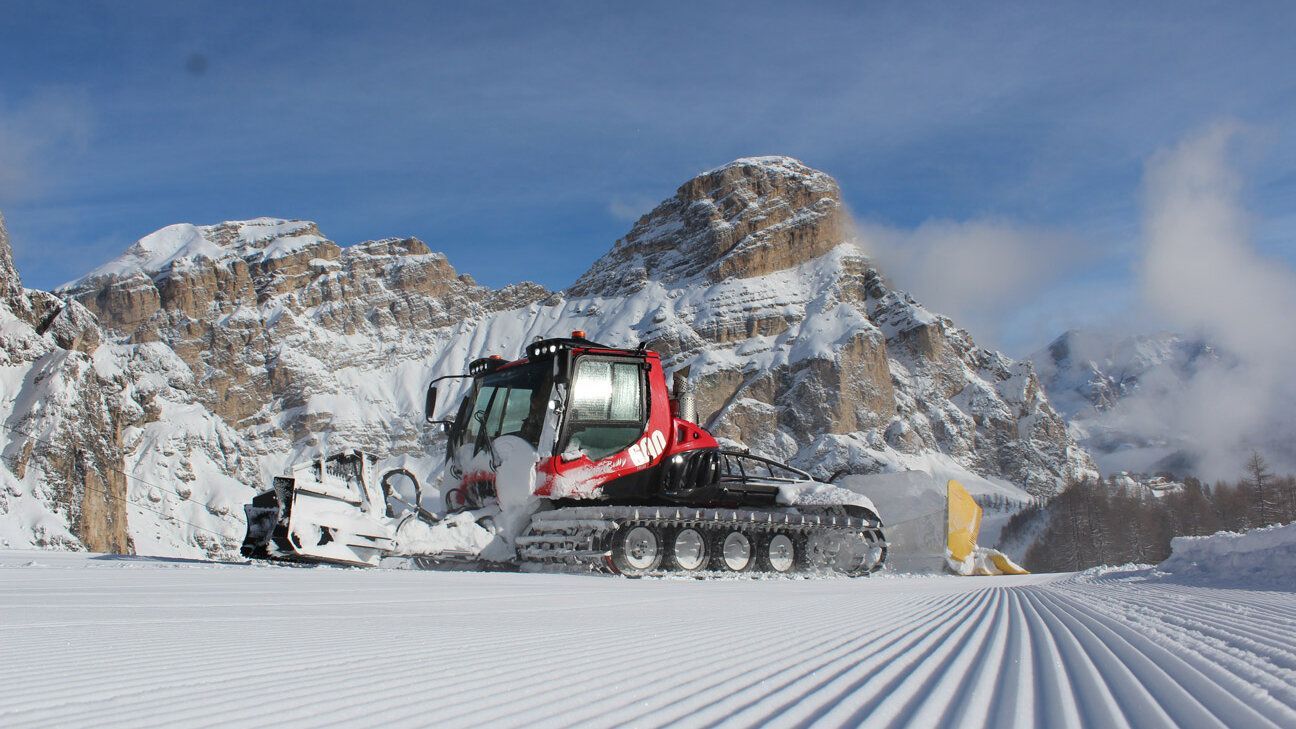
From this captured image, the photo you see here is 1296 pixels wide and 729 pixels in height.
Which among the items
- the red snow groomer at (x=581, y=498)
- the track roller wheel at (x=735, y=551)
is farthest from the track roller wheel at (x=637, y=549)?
the track roller wheel at (x=735, y=551)

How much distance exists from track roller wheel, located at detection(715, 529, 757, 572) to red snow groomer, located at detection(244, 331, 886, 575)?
0.02m

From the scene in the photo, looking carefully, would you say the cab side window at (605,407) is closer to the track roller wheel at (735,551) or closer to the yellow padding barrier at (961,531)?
the track roller wheel at (735,551)

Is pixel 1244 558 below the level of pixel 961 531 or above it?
below

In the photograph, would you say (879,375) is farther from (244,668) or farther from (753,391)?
(244,668)

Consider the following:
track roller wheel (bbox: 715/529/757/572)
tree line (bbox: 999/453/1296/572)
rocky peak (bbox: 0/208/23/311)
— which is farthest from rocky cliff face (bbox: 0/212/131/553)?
tree line (bbox: 999/453/1296/572)

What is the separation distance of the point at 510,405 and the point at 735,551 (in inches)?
131

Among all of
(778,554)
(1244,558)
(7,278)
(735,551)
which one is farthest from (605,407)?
(7,278)

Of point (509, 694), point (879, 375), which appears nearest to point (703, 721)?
point (509, 694)

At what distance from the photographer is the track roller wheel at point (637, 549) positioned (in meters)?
10.7

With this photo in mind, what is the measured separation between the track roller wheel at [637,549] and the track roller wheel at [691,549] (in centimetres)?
29

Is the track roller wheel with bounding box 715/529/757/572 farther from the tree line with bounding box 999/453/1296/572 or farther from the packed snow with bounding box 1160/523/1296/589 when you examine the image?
the tree line with bounding box 999/453/1296/572

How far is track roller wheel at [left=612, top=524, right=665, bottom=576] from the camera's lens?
10.7m

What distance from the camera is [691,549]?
1160cm

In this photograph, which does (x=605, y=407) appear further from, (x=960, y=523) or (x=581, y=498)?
(x=960, y=523)
